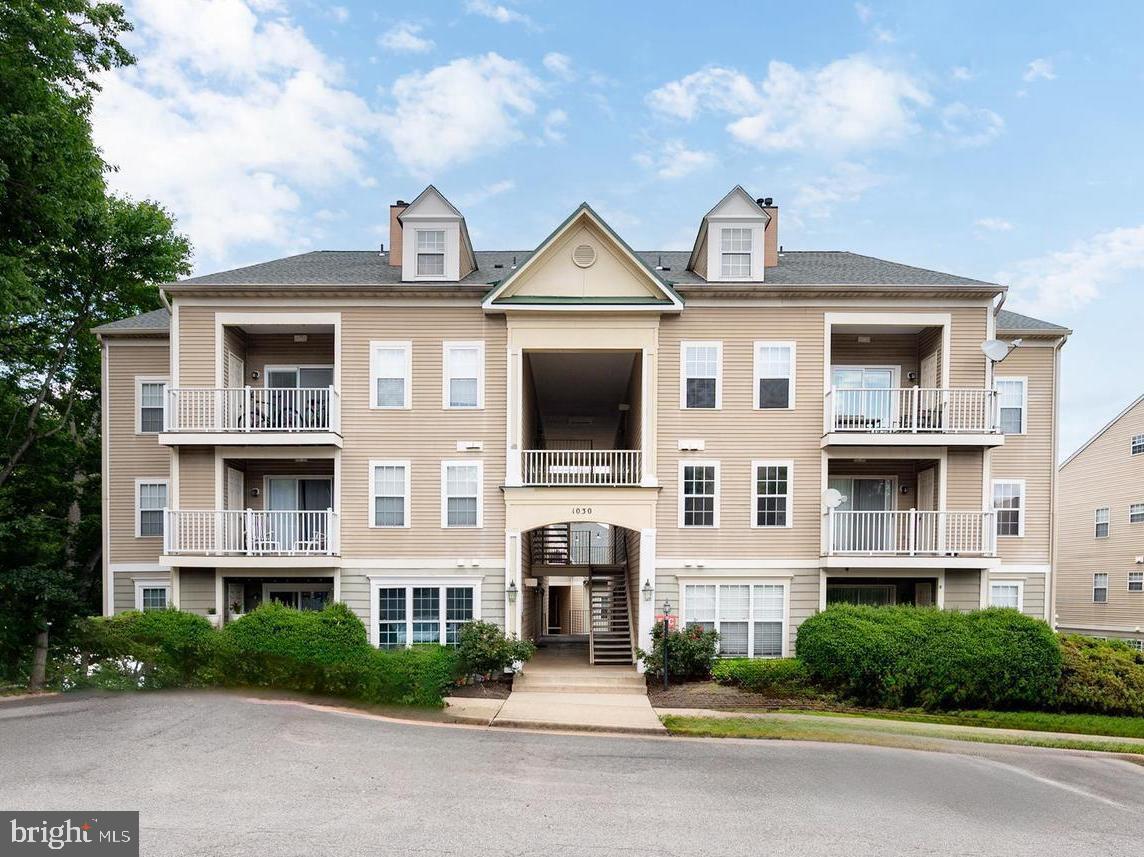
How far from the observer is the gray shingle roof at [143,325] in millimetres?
19188

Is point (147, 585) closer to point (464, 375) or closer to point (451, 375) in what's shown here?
point (451, 375)

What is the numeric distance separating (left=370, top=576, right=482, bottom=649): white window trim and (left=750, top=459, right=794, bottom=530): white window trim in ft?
22.1

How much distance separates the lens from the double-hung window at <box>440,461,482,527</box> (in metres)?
17.8

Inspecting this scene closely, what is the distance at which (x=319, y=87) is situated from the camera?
1981 centimetres

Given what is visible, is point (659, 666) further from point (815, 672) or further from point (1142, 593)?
point (1142, 593)

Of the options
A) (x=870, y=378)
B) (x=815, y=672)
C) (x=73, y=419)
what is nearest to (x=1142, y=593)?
(x=870, y=378)

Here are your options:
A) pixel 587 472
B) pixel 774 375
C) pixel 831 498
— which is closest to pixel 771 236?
pixel 774 375

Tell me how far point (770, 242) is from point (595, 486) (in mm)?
8488

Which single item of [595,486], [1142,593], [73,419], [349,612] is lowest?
[1142,593]

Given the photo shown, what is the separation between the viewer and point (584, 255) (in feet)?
58.1

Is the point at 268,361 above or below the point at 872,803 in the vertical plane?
above

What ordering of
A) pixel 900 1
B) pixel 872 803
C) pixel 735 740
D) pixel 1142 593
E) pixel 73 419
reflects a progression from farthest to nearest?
pixel 1142 593 < pixel 73 419 < pixel 900 1 < pixel 735 740 < pixel 872 803

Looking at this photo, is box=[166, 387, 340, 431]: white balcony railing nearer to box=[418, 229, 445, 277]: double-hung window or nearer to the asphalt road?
box=[418, 229, 445, 277]: double-hung window

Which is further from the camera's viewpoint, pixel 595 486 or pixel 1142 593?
pixel 1142 593
